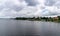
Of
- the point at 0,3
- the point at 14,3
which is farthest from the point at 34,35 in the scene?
the point at 0,3

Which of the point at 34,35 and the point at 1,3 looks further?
the point at 1,3

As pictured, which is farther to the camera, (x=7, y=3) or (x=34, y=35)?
(x=7, y=3)

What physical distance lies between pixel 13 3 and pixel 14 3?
47mm

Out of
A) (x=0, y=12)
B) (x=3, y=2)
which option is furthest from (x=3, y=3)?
(x=0, y=12)

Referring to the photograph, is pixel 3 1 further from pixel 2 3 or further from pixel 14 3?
pixel 14 3

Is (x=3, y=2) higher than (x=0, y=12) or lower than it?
higher

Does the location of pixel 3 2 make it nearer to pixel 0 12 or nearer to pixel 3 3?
pixel 3 3

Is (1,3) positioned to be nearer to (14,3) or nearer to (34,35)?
(14,3)

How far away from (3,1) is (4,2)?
6cm

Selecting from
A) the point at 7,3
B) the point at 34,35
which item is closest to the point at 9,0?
the point at 7,3

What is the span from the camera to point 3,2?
194 inches

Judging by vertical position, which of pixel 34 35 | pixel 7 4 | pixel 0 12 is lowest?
pixel 34 35

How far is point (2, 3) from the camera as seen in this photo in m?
5.03

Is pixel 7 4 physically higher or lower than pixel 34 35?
higher
